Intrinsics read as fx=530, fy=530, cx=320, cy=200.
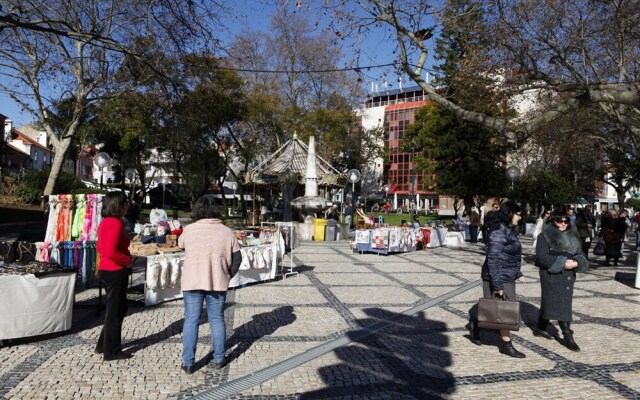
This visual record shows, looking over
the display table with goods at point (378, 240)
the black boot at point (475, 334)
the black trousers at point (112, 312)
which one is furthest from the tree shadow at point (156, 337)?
the display table with goods at point (378, 240)

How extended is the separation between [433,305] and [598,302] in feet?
9.81

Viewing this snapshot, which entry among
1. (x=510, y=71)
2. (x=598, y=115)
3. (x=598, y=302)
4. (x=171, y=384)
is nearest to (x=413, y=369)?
(x=171, y=384)

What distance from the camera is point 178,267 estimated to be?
26.2ft

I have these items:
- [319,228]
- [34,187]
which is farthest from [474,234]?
[34,187]

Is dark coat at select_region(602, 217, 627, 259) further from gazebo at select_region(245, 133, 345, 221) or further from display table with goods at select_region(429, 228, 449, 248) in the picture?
gazebo at select_region(245, 133, 345, 221)

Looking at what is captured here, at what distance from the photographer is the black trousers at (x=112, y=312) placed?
5.14 meters

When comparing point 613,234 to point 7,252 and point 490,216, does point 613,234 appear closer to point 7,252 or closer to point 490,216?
point 490,216

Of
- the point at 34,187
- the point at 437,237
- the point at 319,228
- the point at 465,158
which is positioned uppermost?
the point at 465,158

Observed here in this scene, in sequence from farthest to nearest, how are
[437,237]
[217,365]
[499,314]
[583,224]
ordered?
[437,237]
[583,224]
[499,314]
[217,365]

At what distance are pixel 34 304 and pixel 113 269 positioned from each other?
1.18 m

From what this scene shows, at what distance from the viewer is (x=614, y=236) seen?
14508 millimetres

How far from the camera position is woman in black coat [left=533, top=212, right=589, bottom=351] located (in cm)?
589

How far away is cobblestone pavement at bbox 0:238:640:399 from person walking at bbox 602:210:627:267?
5.82m

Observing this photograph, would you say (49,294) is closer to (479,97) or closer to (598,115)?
(479,97)
